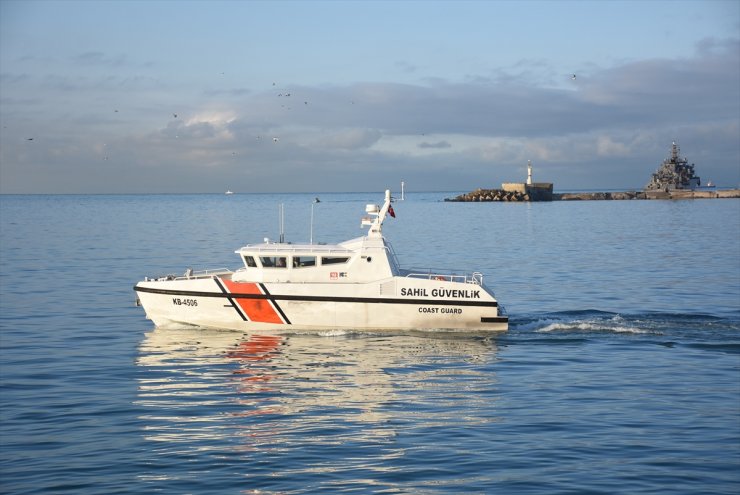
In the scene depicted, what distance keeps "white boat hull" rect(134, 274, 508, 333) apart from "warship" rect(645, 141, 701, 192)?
→ 6146 inches

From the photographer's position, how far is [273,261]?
86.5 ft

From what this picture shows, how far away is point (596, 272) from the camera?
4403 centimetres

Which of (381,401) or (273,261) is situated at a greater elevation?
(273,261)

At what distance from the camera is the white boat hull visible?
84.7ft

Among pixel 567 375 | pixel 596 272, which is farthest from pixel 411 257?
pixel 567 375

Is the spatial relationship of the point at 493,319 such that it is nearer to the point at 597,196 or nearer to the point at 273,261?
the point at 273,261

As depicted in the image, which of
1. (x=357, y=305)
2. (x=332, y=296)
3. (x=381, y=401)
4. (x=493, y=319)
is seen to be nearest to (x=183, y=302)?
(x=332, y=296)

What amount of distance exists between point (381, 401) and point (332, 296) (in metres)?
8.03

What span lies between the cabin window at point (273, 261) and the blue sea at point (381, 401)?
2.30m

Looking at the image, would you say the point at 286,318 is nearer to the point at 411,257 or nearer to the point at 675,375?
the point at 675,375

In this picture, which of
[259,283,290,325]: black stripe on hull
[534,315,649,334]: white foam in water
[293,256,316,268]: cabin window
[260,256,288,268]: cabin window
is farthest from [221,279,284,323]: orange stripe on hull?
[534,315,649,334]: white foam in water

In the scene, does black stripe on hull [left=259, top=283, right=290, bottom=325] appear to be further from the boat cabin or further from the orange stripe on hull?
the boat cabin

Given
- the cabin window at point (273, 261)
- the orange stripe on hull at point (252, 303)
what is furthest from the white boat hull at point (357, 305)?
the cabin window at point (273, 261)

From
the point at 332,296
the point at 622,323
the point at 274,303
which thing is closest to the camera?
the point at 332,296
